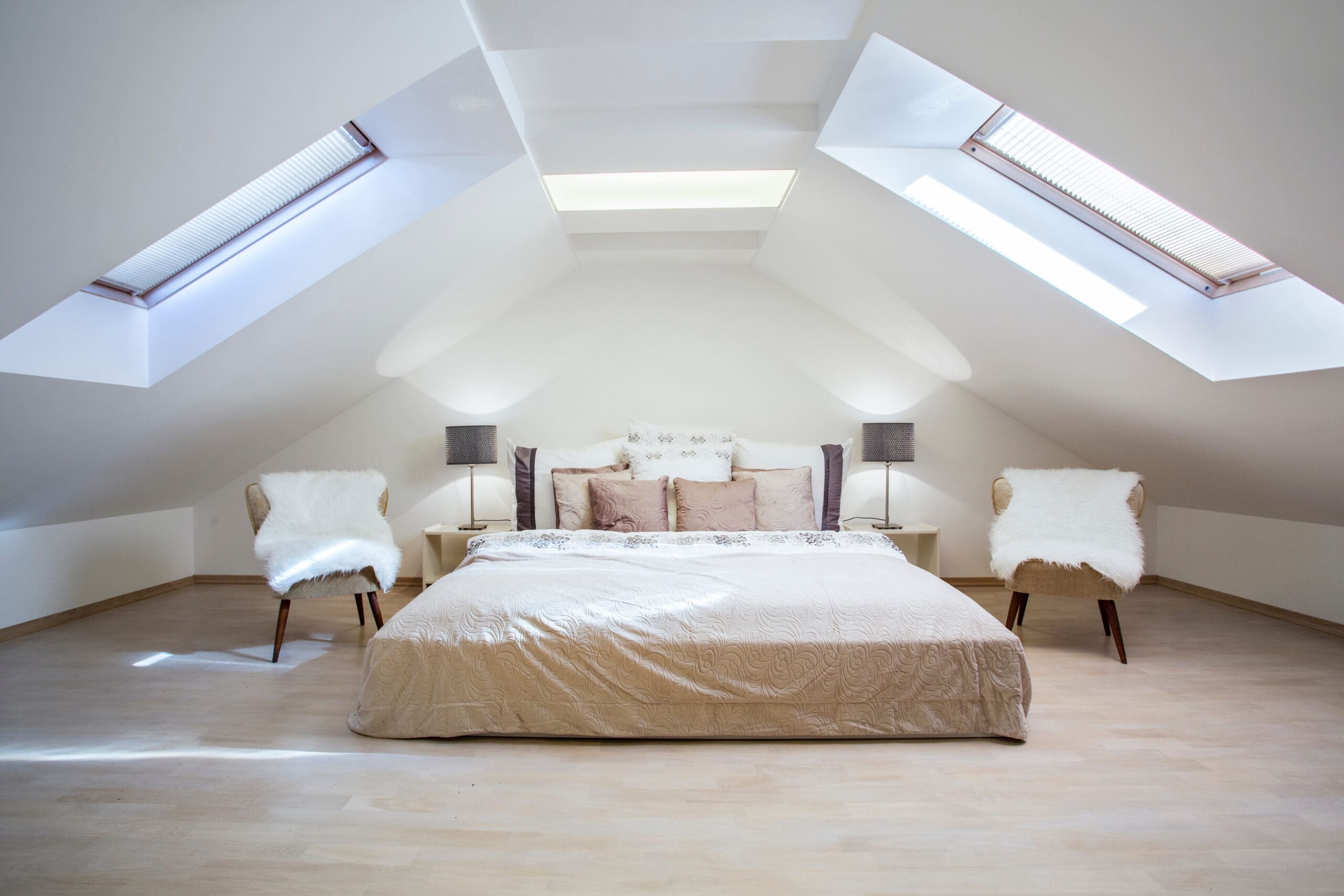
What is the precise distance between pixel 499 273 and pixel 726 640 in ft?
8.70

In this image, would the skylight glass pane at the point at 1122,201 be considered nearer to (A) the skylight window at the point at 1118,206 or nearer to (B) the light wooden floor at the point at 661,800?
Result: (A) the skylight window at the point at 1118,206

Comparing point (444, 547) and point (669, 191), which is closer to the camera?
point (669, 191)

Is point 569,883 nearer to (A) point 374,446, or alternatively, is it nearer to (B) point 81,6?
(B) point 81,6

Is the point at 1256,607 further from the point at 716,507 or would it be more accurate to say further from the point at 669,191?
the point at 669,191

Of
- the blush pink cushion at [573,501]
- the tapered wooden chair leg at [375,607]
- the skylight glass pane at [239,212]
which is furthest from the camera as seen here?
the blush pink cushion at [573,501]

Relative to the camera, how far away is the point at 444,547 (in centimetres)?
429

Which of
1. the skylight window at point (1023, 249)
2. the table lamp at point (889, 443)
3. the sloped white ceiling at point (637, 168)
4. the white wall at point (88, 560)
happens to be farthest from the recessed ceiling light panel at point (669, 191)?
the white wall at point (88, 560)

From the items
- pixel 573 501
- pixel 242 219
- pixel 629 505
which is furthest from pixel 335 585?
pixel 242 219

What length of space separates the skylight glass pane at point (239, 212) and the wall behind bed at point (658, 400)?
1.76 meters

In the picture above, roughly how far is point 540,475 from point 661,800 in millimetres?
2488

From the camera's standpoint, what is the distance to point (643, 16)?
2.10 m

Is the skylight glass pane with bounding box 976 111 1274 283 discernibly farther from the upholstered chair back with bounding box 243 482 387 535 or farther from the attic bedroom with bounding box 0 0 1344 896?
the upholstered chair back with bounding box 243 482 387 535

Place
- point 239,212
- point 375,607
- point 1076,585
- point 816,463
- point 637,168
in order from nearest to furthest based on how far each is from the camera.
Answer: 1. point 239,212
2. point 1076,585
3. point 637,168
4. point 375,607
5. point 816,463

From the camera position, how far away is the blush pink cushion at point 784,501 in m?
3.72
